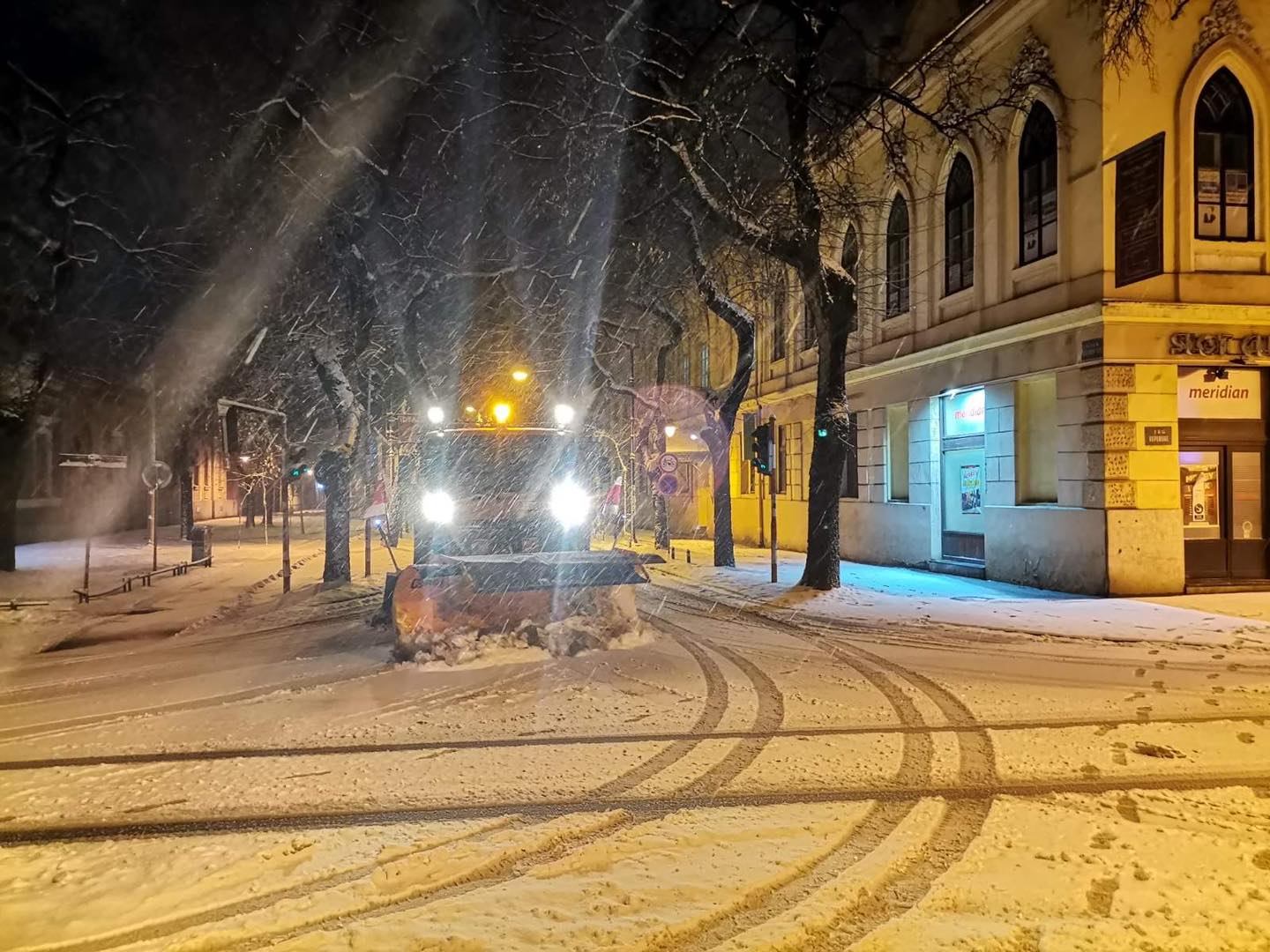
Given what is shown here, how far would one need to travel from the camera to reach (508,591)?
9.47 metres

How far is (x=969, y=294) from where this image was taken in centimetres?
1742

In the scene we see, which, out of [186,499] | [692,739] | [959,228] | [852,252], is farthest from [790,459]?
[186,499]

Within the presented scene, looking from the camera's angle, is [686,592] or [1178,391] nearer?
[1178,391]

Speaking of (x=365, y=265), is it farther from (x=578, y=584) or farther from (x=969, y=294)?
(x=969, y=294)

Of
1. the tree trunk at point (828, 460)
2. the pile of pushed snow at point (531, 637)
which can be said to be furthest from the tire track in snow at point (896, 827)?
the tree trunk at point (828, 460)

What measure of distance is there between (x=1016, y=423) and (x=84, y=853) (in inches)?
623

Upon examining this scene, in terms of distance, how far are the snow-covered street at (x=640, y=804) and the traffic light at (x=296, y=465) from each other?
23.9 ft

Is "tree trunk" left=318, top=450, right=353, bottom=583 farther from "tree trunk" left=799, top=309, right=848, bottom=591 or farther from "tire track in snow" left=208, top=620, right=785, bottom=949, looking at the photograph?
"tire track in snow" left=208, top=620, right=785, bottom=949

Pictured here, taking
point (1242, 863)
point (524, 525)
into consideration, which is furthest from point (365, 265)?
point (1242, 863)

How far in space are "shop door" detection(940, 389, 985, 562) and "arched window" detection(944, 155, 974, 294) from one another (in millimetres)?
2538

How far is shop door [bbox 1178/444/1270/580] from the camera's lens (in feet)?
47.5

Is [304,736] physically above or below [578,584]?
below

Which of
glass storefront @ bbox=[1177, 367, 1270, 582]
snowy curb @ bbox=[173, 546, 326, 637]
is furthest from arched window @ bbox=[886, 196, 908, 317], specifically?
snowy curb @ bbox=[173, 546, 326, 637]

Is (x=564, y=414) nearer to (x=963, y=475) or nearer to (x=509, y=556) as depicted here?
(x=509, y=556)
